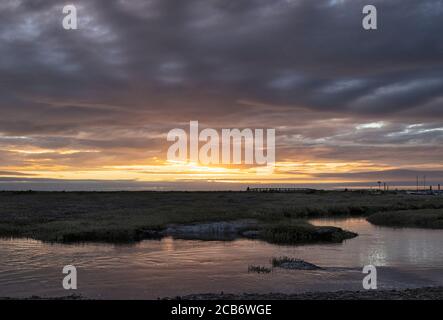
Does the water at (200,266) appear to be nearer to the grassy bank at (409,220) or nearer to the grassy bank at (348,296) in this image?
the grassy bank at (348,296)

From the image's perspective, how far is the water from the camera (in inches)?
840

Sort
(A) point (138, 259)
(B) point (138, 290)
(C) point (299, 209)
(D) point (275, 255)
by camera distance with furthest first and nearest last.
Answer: (C) point (299, 209), (D) point (275, 255), (A) point (138, 259), (B) point (138, 290)

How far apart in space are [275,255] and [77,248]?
51.2 feet

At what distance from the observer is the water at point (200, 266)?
21.3 m

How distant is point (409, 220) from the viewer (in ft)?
179

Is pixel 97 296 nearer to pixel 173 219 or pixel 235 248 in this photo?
pixel 235 248

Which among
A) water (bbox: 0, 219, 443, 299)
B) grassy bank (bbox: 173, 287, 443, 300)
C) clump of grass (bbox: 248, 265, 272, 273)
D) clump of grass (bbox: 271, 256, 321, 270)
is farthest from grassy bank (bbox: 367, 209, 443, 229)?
grassy bank (bbox: 173, 287, 443, 300)

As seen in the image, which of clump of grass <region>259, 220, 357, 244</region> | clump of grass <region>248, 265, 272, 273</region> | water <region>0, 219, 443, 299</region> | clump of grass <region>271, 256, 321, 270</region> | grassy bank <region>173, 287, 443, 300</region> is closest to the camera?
grassy bank <region>173, 287, 443, 300</region>

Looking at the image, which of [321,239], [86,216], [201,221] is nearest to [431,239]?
[321,239]

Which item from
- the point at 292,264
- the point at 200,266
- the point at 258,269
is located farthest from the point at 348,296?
the point at 200,266

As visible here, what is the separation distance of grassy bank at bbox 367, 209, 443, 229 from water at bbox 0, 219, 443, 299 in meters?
12.0

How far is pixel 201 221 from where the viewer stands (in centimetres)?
4866

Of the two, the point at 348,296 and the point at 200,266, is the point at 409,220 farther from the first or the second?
the point at 348,296

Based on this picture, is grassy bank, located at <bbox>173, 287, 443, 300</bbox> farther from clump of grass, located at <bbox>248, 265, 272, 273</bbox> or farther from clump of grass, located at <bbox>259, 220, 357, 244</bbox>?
clump of grass, located at <bbox>259, 220, 357, 244</bbox>
